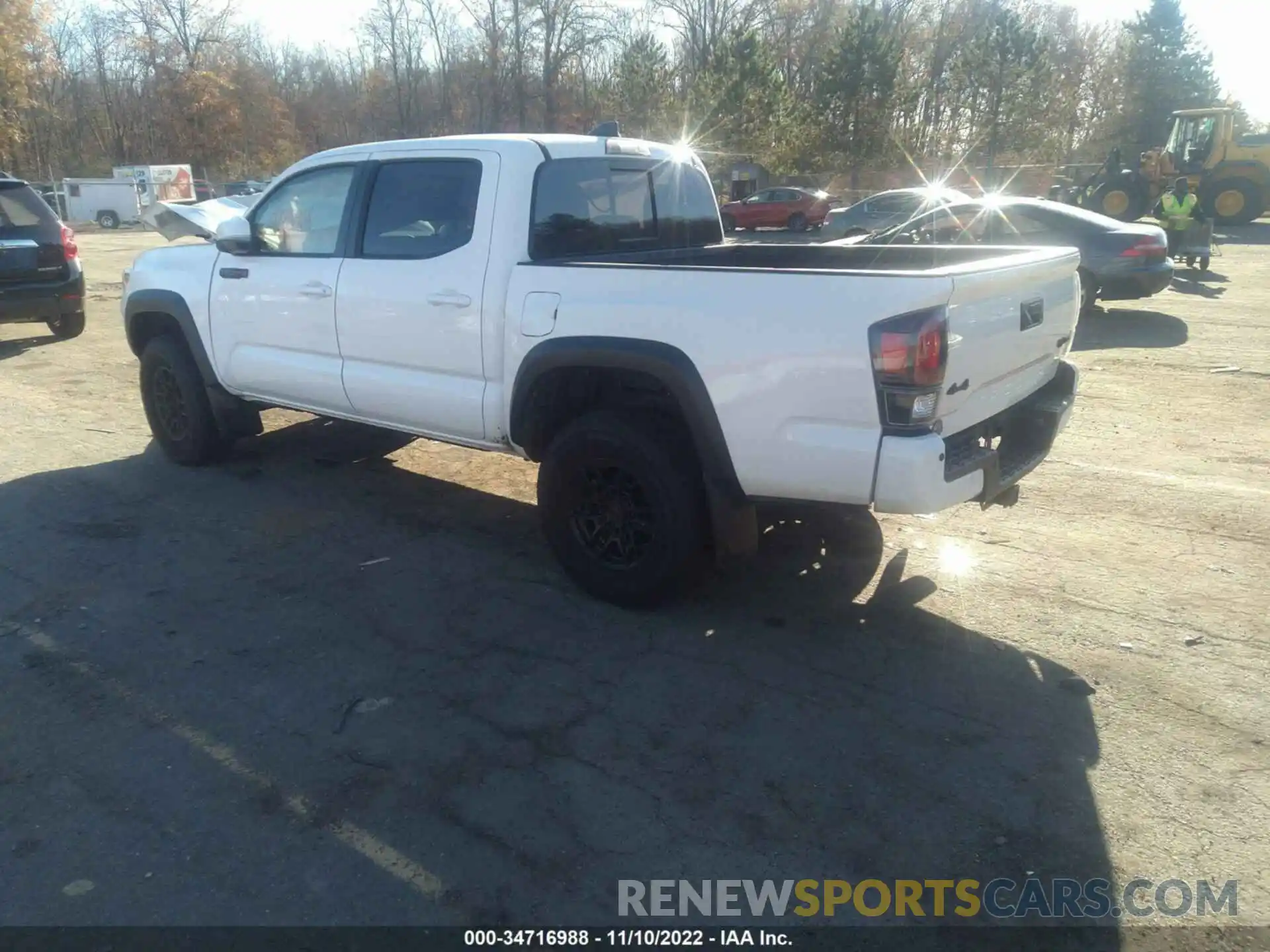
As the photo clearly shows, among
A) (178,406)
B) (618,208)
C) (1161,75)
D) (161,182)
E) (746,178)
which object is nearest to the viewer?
(618,208)

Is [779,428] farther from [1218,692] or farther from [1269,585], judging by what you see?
[1269,585]

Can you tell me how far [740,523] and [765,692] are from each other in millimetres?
702

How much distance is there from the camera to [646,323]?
12.9 feet

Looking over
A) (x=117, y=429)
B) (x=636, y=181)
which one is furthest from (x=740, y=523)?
(x=117, y=429)

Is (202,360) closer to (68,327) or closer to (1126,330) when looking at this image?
(68,327)

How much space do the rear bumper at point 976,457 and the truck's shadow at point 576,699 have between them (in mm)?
712

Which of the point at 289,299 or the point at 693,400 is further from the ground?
the point at 289,299

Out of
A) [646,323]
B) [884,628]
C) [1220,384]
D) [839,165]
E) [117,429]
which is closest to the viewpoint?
[646,323]

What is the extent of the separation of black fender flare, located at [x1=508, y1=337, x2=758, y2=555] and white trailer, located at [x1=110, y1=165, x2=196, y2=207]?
40.1 meters

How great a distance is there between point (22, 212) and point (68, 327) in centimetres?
146

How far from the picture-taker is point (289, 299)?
5.51 metres

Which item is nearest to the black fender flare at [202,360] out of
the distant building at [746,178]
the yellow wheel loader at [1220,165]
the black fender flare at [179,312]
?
the black fender flare at [179,312]

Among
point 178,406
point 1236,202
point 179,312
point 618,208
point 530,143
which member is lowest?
point 178,406

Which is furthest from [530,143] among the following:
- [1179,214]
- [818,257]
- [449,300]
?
[1179,214]
